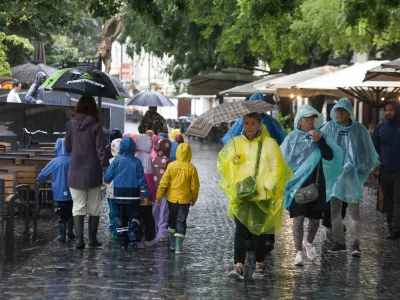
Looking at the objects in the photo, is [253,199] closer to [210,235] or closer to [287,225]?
[210,235]

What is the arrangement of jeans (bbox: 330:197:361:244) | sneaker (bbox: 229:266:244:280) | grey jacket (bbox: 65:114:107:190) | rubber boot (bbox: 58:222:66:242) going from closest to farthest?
1. sneaker (bbox: 229:266:244:280)
2. grey jacket (bbox: 65:114:107:190)
3. jeans (bbox: 330:197:361:244)
4. rubber boot (bbox: 58:222:66:242)

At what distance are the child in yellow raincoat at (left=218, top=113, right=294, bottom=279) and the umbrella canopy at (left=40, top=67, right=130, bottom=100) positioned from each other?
3904 millimetres

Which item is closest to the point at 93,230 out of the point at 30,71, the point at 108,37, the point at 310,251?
the point at 310,251

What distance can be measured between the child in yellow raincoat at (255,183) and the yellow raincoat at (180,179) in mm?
1595

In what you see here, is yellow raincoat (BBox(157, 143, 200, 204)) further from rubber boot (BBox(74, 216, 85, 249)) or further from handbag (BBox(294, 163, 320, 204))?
handbag (BBox(294, 163, 320, 204))

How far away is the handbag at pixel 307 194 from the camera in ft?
35.1

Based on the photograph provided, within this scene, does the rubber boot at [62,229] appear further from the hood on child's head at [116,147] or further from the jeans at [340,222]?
the jeans at [340,222]

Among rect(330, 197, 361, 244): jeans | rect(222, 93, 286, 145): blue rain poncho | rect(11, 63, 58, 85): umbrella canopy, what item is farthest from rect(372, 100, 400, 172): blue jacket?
rect(11, 63, 58, 85): umbrella canopy

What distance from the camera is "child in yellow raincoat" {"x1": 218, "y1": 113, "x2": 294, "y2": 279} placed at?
966 cm

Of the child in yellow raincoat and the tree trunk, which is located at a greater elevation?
the tree trunk

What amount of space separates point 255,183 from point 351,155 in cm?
272

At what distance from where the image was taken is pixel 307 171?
10.9 m

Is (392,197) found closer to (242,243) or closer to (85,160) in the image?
(85,160)

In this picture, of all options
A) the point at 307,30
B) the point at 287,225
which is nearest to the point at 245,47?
the point at 307,30
